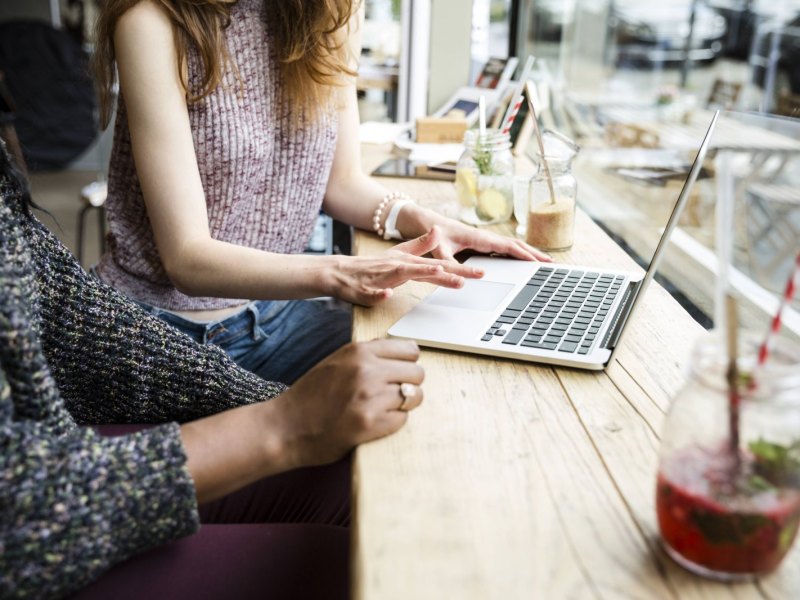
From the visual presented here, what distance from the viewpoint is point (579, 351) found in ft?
2.74

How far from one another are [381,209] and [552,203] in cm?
31

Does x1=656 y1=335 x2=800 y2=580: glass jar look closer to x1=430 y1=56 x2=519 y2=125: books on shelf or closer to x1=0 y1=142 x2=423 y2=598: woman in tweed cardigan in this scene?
x1=0 y1=142 x2=423 y2=598: woman in tweed cardigan

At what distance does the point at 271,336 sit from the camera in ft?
4.48

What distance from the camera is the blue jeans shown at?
4.25 ft

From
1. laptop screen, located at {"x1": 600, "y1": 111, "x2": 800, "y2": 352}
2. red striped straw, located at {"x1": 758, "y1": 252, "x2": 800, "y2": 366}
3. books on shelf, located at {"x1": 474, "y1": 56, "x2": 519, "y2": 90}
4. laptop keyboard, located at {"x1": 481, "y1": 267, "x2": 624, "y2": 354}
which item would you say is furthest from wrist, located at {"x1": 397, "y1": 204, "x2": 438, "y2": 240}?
books on shelf, located at {"x1": 474, "y1": 56, "x2": 519, "y2": 90}

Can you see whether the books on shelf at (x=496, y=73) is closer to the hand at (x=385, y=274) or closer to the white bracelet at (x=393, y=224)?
the white bracelet at (x=393, y=224)

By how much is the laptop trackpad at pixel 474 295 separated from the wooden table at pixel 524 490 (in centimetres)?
12

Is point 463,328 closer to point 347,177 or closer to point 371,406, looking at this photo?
point 371,406

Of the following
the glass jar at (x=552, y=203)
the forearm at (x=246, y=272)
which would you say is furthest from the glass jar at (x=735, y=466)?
the glass jar at (x=552, y=203)

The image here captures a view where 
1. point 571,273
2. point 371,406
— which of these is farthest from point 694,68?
point 371,406

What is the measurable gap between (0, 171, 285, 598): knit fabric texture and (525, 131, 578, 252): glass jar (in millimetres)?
532

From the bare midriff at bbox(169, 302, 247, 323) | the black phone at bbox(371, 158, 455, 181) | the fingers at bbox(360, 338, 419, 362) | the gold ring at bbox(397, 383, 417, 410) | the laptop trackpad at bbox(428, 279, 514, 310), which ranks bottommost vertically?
the bare midriff at bbox(169, 302, 247, 323)

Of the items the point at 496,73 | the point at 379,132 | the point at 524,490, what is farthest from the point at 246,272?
the point at 496,73

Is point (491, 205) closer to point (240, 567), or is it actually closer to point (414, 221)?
point (414, 221)
